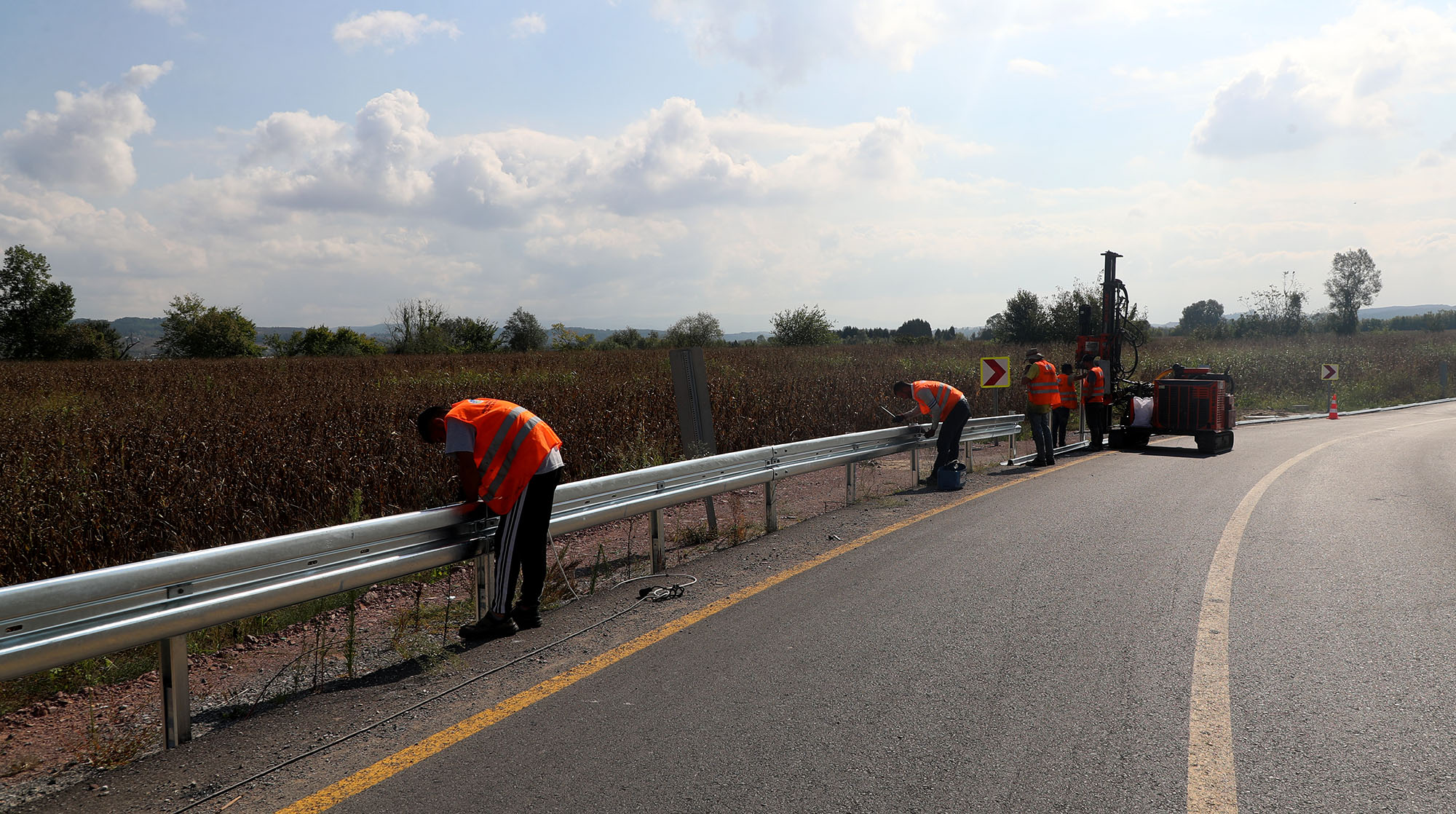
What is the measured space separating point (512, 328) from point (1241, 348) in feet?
172

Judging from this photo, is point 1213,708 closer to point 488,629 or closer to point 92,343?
point 488,629

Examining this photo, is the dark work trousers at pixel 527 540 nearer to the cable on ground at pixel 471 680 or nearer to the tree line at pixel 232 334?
the cable on ground at pixel 471 680

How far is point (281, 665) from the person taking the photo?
196 inches

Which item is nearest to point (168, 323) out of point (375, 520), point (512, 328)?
point (512, 328)

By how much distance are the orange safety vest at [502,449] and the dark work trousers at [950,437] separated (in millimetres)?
6550

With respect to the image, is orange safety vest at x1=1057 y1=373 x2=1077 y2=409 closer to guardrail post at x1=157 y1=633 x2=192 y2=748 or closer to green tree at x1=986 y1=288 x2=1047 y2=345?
guardrail post at x1=157 y1=633 x2=192 y2=748

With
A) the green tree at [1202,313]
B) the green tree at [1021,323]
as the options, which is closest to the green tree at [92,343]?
the green tree at [1021,323]

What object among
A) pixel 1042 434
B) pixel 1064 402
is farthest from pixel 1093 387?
pixel 1042 434

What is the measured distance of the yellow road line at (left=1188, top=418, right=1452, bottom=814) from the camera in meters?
3.07

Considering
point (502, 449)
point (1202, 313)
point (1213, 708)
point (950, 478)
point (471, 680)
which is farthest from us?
point (1202, 313)

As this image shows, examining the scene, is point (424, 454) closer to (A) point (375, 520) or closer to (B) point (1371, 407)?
(A) point (375, 520)

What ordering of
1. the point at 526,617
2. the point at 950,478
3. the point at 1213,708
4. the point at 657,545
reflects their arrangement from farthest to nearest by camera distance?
the point at 950,478
the point at 657,545
the point at 526,617
the point at 1213,708

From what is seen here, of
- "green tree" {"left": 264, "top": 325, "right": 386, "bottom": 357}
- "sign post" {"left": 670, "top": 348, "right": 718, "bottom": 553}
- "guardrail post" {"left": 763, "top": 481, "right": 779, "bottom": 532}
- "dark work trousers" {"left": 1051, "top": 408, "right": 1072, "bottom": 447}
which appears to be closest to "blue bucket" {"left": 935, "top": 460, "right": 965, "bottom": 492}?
"guardrail post" {"left": 763, "top": 481, "right": 779, "bottom": 532}

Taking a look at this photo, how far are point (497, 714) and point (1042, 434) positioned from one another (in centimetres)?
Answer: 1070
